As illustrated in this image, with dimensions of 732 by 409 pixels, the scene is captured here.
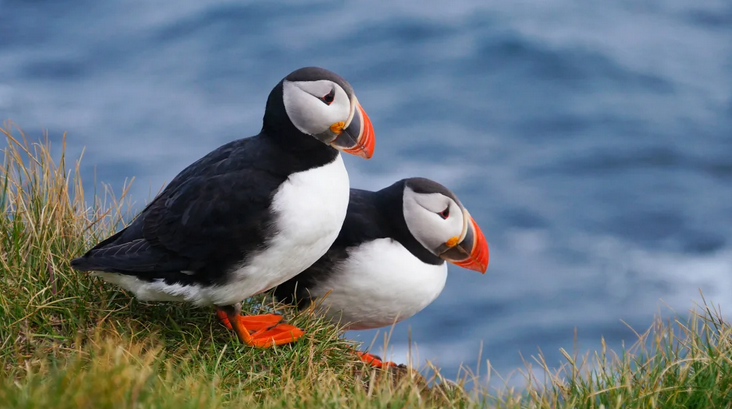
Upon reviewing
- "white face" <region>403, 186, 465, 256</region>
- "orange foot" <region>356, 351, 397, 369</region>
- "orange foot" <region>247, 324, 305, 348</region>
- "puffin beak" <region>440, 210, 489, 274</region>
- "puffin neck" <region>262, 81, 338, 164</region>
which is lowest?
"orange foot" <region>356, 351, 397, 369</region>

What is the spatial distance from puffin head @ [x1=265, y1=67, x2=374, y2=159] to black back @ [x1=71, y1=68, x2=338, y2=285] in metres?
0.04

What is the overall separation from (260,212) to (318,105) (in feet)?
1.76

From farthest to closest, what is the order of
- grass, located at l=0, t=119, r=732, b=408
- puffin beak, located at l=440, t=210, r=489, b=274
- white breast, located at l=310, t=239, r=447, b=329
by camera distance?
puffin beak, located at l=440, t=210, r=489, b=274 < white breast, located at l=310, t=239, r=447, b=329 < grass, located at l=0, t=119, r=732, b=408

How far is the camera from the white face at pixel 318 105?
4012 millimetres

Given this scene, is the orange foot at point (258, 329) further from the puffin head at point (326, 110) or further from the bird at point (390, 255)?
the puffin head at point (326, 110)

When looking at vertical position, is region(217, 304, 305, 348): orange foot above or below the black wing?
below

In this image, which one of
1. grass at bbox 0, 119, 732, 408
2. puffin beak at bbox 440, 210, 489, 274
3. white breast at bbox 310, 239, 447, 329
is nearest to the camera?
grass at bbox 0, 119, 732, 408

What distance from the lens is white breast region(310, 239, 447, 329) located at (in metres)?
4.66

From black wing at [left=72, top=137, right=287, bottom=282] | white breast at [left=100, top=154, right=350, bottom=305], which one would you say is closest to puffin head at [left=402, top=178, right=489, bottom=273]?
white breast at [left=100, top=154, right=350, bottom=305]

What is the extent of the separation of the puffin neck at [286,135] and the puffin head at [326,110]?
17 millimetres

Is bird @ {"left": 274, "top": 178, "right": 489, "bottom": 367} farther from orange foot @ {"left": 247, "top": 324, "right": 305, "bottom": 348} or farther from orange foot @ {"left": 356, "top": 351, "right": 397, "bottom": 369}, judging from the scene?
orange foot @ {"left": 247, "top": 324, "right": 305, "bottom": 348}

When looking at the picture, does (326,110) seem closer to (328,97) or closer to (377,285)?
(328,97)

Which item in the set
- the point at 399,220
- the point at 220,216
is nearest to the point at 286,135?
the point at 220,216

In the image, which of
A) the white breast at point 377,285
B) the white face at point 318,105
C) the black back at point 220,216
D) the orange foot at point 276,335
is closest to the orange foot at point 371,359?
the white breast at point 377,285
